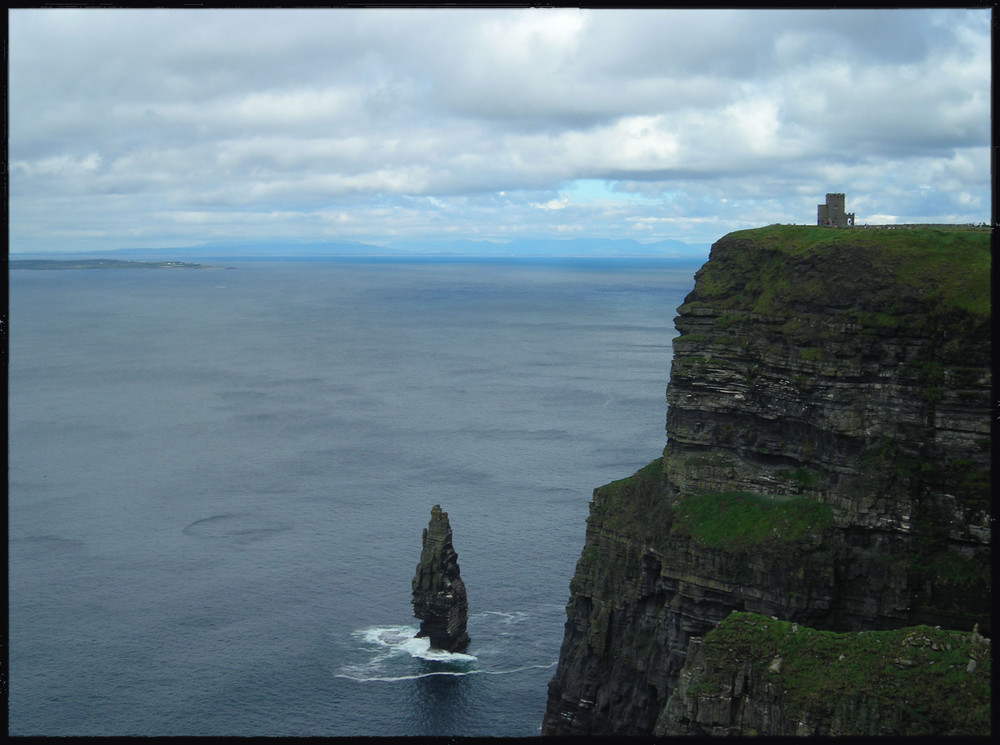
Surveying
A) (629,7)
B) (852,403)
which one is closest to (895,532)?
(852,403)

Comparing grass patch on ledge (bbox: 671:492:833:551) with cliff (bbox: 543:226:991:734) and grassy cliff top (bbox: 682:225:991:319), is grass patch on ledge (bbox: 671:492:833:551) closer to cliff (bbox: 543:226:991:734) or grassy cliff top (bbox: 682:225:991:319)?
cliff (bbox: 543:226:991:734)

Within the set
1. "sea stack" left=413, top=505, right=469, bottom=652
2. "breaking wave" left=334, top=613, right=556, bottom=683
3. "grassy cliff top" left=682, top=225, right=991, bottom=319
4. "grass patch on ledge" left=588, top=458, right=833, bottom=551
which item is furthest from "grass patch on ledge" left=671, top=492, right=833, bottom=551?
"sea stack" left=413, top=505, right=469, bottom=652

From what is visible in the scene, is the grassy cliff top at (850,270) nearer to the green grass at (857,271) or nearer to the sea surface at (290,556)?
the green grass at (857,271)

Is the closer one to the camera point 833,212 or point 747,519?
point 747,519

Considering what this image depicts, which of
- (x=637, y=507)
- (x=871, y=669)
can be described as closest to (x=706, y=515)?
(x=637, y=507)

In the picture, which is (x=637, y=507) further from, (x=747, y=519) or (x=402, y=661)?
(x=402, y=661)

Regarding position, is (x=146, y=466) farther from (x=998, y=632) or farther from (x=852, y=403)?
(x=998, y=632)


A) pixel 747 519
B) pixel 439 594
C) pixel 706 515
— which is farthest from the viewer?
pixel 439 594

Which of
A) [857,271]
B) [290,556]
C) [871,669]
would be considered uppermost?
[857,271]
